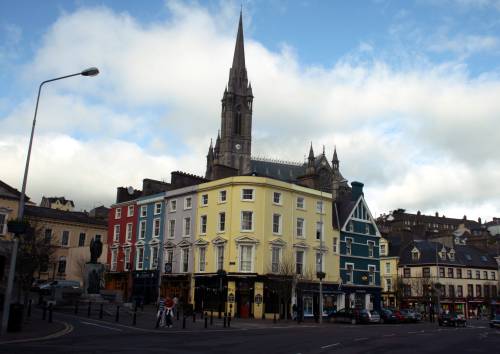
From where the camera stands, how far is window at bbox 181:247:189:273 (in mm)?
54469

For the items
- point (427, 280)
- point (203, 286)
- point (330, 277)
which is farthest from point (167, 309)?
point (427, 280)

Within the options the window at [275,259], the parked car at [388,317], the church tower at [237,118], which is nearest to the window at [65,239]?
the window at [275,259]

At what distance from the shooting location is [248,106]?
151875mm

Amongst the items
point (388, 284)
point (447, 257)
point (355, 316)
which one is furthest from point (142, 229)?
point (447, 257)

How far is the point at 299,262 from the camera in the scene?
5322 centimetres

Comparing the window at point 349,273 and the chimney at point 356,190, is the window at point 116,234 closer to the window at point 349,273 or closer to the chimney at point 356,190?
the window at point 349,273

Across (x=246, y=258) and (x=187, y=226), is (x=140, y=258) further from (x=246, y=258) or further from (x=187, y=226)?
(x=246, y=258)

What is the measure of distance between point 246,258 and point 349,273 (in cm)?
1481

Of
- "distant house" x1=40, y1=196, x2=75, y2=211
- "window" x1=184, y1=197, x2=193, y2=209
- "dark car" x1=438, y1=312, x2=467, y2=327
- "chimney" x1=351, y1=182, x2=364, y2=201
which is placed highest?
"distant house" x1=40, y1=196, x2=75, y2=211

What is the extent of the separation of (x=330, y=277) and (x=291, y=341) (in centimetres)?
3292

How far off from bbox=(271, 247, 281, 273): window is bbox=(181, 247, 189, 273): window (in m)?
9.43

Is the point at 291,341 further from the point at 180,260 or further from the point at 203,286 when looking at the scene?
the point at 180,260

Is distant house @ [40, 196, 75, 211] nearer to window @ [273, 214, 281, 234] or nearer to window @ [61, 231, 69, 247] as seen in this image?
window @ [61, 231, 69, 247]

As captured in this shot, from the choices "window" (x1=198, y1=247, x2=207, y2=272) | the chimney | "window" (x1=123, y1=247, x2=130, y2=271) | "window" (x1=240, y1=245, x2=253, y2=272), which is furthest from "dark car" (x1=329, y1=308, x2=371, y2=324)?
"window" (x1=123, y1=247, x2=130, y2=271)
